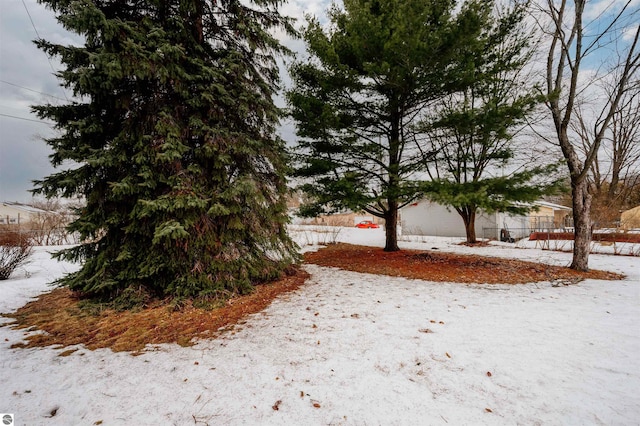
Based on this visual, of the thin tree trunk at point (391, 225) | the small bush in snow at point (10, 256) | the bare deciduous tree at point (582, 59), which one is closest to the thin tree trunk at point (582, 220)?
the bare deciduous tree at point (582, 59)

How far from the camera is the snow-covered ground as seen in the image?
1795mm

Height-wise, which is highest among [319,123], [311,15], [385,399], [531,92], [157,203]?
[311,15]

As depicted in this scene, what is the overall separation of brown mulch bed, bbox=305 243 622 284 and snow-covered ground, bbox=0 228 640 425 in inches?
72.4

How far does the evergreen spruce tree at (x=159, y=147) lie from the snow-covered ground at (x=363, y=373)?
132 cm

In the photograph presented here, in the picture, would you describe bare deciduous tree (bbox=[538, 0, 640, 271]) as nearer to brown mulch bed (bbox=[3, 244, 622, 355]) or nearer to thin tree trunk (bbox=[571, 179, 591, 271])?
thin tree trunk (bbox=[571, 179, 591, 271])

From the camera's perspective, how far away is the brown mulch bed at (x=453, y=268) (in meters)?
5.58

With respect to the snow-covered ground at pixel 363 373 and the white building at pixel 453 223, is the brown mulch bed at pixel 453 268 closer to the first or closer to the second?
the snow-covered ground at pixel 363 373

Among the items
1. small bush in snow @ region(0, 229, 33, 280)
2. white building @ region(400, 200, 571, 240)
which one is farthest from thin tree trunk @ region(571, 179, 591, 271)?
small bush in snow @ region(0, 229, 33, 280)

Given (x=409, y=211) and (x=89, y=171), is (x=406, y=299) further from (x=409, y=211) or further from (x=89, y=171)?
(x=409, y=211)

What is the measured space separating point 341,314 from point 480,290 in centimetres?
298

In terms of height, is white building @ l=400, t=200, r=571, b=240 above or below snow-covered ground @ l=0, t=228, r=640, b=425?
above

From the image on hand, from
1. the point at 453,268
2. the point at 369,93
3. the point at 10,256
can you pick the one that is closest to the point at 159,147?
the point at 369,93

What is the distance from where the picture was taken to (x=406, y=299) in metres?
4.22

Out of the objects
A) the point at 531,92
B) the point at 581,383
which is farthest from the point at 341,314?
the point at 531,92
